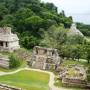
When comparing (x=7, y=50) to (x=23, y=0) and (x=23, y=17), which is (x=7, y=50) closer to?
(x=23, y=17)

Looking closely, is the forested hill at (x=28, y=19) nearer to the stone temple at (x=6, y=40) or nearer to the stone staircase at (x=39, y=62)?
the stone temple at (x=6, y=40)

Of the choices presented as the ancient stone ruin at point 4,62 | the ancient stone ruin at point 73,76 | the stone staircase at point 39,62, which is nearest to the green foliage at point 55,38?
the stone staircase at point 39,62

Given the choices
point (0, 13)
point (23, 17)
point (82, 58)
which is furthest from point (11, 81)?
point (0, 13)

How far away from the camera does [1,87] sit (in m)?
33.7

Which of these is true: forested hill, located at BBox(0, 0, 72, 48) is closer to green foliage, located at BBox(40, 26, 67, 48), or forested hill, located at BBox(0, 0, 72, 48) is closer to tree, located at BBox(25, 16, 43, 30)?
tree, located at BBox(25, 16, 43, 30)

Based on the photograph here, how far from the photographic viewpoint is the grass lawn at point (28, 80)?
3783cm

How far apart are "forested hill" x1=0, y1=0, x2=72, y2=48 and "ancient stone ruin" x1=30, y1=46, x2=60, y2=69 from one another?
48.5 ft

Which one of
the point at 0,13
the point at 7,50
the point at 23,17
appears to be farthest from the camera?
the point at 0,13

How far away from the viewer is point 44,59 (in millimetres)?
48500

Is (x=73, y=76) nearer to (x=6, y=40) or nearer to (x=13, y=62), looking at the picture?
(x=13, y=62)

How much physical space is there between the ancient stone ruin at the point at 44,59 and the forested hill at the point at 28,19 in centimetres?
1477

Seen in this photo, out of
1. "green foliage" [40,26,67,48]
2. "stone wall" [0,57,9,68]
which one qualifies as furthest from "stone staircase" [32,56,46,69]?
"green foliage" [40,26,67,48]

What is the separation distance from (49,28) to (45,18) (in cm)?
955

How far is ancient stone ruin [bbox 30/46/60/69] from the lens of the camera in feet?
157
